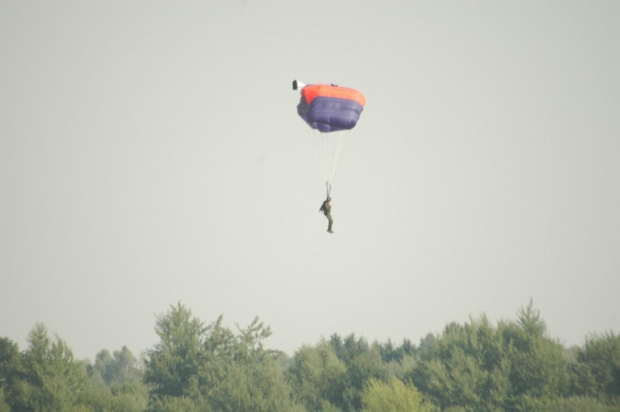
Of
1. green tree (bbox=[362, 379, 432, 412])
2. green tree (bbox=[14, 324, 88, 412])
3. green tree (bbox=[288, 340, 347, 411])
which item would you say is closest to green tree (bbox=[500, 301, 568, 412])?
green tree (bbox=[362, 379, 432, 412])

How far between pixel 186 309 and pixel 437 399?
23472 mm

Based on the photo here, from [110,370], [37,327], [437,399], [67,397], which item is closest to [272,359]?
[437,399]

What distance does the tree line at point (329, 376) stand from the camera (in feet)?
121

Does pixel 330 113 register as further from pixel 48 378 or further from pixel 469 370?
pixel 48 378

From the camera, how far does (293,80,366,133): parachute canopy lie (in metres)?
29.8

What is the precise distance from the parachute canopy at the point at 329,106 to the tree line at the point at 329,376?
17484 mm

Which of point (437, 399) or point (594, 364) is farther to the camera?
point (437, 399)

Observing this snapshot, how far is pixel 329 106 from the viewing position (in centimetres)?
2998

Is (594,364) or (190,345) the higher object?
(190,345)

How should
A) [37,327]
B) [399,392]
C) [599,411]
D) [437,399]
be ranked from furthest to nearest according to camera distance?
[37,327], [437,399], [399,392], [599,411]

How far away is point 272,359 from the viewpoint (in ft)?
146

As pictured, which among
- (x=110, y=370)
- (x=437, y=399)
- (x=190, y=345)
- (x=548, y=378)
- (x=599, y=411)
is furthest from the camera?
(x=110, y=370)

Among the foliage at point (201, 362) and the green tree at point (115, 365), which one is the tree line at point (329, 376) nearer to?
the foliage at point (201, 362)

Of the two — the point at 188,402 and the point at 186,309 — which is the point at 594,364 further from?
the point at 186,309
